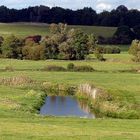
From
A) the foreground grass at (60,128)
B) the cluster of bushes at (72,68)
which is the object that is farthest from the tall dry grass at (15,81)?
the foreground grass at (60,128)

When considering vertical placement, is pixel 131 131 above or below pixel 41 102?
above

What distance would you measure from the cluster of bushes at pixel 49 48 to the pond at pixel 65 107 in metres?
67.9

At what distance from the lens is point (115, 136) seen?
31406mm

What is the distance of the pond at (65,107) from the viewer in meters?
56.1

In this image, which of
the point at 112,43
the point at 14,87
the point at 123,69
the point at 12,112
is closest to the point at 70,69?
the point at 123,69

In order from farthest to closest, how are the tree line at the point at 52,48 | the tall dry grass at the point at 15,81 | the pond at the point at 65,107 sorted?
the tree line at the point at 52,48
the tall dry grass at the point at 15,81
the pond at the point at 65,107

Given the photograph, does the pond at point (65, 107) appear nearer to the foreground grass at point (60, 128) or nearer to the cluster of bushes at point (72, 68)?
the foreground grass at point (60, 128)

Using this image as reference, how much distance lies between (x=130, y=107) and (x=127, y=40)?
479 ft

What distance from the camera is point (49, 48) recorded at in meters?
146

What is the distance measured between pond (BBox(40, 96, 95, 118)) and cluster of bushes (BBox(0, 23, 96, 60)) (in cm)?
6788

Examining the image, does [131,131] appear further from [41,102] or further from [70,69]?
[70,69]

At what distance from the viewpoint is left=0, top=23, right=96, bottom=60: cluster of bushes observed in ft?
460

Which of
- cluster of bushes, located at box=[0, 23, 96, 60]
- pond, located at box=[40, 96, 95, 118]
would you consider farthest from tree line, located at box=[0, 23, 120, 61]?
pond, located at box=[40, 96, 95, 118]

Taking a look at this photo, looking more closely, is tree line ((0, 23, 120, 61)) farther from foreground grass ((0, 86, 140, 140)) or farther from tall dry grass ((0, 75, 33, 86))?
foreground grass ((0, 86, 140, 140))
